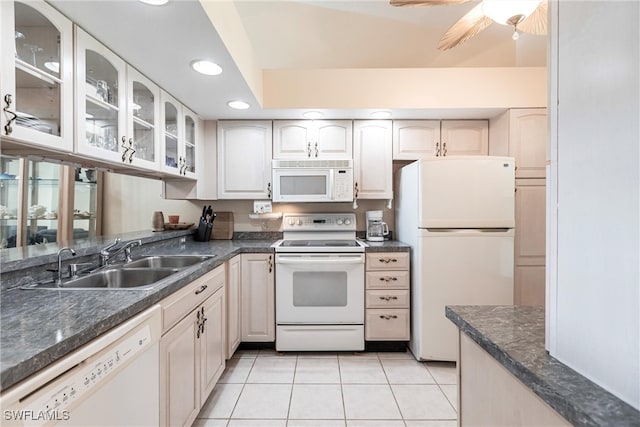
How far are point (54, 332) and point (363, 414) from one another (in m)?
1.61

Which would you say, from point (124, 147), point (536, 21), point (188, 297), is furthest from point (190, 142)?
point (536, 21)

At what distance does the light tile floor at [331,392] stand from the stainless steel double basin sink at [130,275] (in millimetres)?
862

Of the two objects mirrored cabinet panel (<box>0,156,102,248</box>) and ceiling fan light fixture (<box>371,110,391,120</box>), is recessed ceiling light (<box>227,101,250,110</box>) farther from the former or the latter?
mirrored cabinet panel (<box>0,156,102,248</box>)

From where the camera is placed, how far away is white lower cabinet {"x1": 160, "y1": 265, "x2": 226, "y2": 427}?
4.13ft

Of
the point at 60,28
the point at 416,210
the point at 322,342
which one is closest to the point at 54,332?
the point at 60,28

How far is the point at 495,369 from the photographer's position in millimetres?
731

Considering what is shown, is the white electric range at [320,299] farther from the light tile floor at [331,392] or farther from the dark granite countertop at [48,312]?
the dark granite countertop at [48,312]

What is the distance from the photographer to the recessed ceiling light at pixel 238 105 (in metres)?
2.38

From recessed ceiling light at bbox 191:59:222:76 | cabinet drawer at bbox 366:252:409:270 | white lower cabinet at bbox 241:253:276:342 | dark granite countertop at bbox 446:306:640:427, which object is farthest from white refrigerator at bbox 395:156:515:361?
recessed ceiling light at bbox 191:59:222:76

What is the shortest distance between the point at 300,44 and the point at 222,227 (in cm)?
195

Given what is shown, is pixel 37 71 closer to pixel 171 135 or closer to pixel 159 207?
pixel 171 135

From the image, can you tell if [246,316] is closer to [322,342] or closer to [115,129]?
[322,342]

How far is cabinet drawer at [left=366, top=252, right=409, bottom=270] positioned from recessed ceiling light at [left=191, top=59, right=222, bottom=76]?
177 cm

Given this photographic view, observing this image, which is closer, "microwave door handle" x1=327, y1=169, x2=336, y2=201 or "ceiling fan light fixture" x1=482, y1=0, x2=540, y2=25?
"ceiling fan light fixture" x1=482, y1=0, x2=540, y2=25
